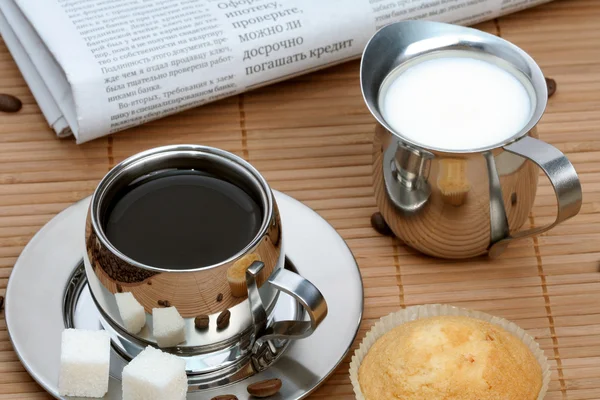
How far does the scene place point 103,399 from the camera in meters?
0.95

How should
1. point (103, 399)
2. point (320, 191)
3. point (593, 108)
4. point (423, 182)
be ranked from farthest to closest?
point (593, 108) → point (320, 191) → point (423, 182) → point (103, 399)

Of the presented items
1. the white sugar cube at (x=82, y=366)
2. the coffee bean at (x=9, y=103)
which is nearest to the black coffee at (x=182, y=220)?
the white sugar cube at (x=82, y=366)

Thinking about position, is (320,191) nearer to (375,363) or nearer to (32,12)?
(375,363)

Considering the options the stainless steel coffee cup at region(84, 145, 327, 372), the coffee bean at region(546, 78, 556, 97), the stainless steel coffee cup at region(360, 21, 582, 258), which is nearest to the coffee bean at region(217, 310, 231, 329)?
the stainless steel coffee cup at region(84, 145, 327, 372)

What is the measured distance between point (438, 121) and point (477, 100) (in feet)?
0.20

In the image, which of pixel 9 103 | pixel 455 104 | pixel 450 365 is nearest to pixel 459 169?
pixel 455 104

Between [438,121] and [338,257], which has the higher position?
[438,121]

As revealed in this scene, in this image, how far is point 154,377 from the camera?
3.00ft

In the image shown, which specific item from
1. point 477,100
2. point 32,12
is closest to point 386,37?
point 477,100

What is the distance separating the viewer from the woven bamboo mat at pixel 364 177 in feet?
3.68

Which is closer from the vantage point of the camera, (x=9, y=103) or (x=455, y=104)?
(x=455, y=104)

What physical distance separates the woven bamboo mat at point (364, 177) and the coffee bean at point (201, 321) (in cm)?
18

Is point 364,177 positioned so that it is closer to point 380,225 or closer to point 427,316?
point 380,225

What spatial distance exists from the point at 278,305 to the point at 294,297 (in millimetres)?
150
